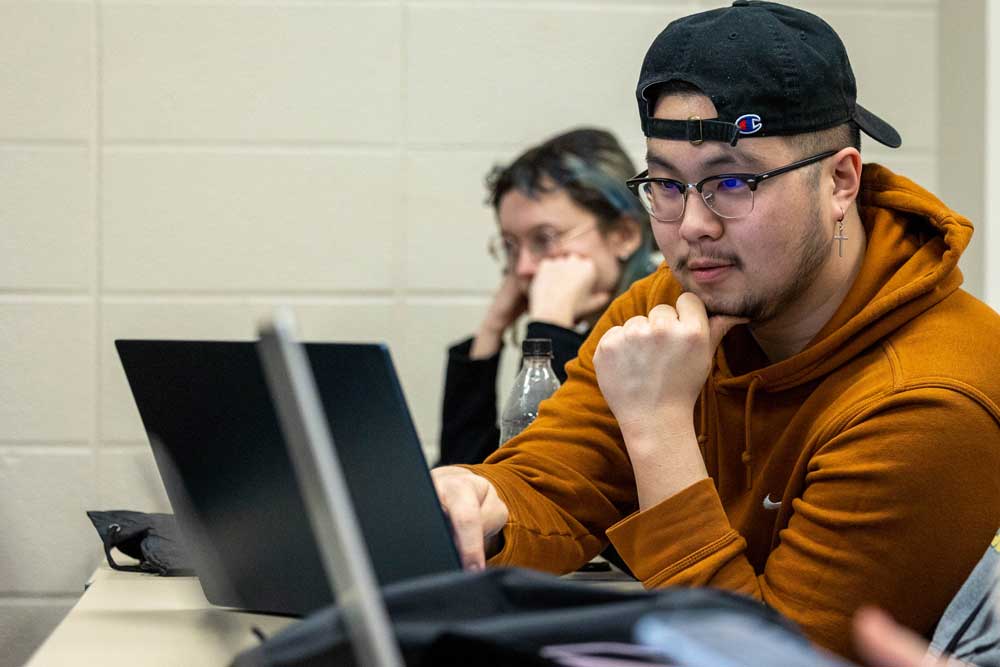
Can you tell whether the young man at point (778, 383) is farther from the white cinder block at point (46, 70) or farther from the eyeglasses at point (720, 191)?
the white cinder block at point (46, 70)

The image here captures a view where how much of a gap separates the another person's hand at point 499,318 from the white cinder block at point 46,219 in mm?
935

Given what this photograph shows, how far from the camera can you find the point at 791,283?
1299mm

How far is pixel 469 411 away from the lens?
2.39m

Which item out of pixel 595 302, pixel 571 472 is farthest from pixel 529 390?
pixel 595 302

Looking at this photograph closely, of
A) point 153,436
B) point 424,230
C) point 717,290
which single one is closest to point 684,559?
point 717,290

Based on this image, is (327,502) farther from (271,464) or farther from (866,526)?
(866,526)

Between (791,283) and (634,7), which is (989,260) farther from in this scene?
(791,283)

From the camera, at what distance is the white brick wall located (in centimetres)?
271

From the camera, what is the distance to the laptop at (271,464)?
36.8 inches

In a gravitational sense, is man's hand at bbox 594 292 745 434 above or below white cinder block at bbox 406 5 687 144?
below

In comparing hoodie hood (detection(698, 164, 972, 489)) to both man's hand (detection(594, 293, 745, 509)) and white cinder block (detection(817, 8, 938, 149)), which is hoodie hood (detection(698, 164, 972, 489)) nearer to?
man's hand (detection(594, 293, 745, 509))

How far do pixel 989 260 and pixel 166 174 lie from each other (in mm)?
1848

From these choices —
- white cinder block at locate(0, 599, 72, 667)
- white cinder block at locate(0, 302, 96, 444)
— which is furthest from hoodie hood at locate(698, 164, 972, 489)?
white cinder block at locate(0, 599, 72, 667)

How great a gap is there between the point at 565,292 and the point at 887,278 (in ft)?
3.37
